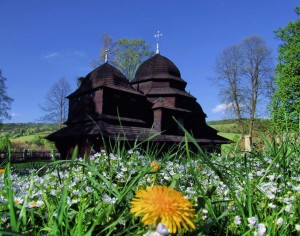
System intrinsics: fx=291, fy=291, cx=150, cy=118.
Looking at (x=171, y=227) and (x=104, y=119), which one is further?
(x=104, y=119)

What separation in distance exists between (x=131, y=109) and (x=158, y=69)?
25.1 feet

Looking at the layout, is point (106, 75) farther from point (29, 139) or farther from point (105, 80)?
point (29, 139)

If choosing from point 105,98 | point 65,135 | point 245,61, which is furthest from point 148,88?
point 245,61

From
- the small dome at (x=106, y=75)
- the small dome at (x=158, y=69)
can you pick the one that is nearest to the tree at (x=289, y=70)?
the small dome at (x=158, y=69)

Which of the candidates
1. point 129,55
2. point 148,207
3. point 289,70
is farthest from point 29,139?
point 148,207

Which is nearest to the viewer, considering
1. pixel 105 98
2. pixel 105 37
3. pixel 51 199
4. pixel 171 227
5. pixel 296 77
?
pixel 171 227

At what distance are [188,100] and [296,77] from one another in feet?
38.2

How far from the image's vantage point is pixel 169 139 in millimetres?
26562

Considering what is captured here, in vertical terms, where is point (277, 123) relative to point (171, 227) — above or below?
above

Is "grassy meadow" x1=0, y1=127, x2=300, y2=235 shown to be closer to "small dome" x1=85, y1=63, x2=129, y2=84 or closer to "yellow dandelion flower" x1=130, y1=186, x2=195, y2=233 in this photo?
"yellow dandelion flower" x1=130, y1=186, x2=195, y2=233

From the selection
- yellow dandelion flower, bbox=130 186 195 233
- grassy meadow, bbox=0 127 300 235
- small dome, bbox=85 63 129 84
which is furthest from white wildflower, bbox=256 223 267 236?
small dome, bbox=85 63 129 84

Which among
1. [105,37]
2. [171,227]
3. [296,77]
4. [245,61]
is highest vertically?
[105,37]

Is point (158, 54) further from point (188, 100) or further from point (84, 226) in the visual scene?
point (84, 226)

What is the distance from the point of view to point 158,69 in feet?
109
